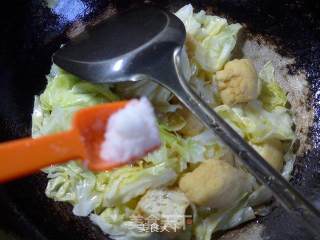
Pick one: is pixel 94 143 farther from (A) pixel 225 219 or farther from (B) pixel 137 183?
(A) pixel 225 219

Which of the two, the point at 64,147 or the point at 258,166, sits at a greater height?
the point at 64,147

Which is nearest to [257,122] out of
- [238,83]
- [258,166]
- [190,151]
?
[238,83]

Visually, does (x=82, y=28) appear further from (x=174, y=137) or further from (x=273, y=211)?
(x=273, y=211)

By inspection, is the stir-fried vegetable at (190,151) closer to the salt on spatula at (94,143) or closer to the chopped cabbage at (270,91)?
the chopped cabbage at (270,91)

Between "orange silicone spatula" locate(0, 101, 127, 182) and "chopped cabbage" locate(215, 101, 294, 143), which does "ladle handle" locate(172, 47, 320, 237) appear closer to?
"chopped cabbage" locate(215, 101, 294, 143)

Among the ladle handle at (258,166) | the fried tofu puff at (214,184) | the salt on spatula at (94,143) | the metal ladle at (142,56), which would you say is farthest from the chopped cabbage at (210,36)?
the salt on spatula at (94,143)

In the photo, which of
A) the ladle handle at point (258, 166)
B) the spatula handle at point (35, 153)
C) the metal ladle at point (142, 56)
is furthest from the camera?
the metal ladle at point (142, 56)
